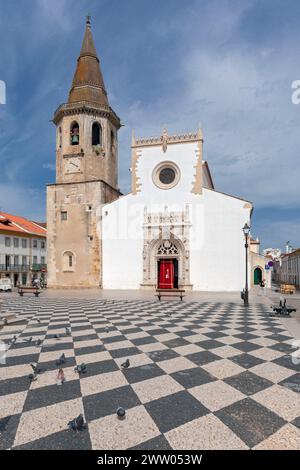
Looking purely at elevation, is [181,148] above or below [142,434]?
above

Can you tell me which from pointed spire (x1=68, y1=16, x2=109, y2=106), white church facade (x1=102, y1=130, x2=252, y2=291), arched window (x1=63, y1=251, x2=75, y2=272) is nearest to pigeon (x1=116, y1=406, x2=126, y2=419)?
white church facade (x1=102, y1=130, x2=252, y2=291)

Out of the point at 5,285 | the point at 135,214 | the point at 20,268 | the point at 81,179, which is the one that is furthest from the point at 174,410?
the point at 20,268

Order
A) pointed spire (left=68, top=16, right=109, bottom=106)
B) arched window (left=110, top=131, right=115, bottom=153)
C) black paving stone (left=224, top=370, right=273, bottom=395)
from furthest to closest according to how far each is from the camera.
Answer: arched window (left=110, top=131, right=115, bottom=153), pointed spire (left=68, top=16, right=109, bottom=106), black paving stone (left=224, top=370, right=273, bottom=395)

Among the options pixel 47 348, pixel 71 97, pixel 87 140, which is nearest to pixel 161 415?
pixel 47 348

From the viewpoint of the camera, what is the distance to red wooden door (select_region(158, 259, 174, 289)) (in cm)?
2164

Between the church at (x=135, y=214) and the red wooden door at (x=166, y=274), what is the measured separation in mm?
80

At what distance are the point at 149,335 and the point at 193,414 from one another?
3.68 metres

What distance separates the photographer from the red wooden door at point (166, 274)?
Answer: 21.6 metres

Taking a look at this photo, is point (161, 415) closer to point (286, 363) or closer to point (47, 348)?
point (286, 363)

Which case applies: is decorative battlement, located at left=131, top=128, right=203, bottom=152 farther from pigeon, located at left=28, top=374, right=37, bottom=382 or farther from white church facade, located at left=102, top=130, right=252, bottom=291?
pigeon, located at left=28, top=374, right=37, bottom=382

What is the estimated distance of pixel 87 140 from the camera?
2423 centimetres

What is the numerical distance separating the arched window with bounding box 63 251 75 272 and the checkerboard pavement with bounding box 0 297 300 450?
1673 centimetres

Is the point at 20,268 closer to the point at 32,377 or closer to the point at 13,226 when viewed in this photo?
the point at 13,226

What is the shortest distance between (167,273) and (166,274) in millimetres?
117
